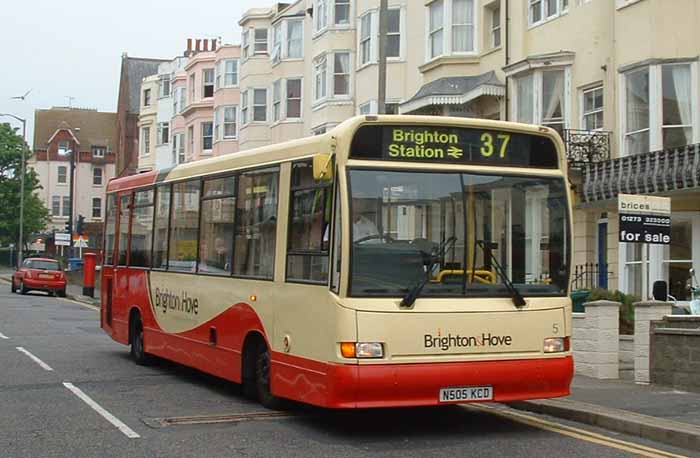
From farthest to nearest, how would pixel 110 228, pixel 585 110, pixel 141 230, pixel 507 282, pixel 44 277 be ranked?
pixel 44 277 → pixel 585 110 → pixel 110 228 → pixel 141 230 → pixel 507 282

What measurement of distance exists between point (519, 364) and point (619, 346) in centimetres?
585

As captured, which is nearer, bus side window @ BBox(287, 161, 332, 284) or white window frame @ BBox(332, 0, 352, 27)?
bus side window @ BBox(287, 161, 332, 284)

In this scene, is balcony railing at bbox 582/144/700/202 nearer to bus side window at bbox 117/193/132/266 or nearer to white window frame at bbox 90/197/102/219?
bus side window at bbox 117/193/132/266

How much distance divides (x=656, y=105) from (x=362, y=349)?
14738 mm

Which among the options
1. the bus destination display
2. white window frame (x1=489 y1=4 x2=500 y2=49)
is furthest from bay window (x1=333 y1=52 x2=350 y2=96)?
the bus destination display

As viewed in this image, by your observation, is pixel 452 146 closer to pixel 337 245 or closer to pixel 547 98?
pixel 337 245

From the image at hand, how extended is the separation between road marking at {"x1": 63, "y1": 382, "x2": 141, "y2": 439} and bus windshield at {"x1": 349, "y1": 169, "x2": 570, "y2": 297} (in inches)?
102

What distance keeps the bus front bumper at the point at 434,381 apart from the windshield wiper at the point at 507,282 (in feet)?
1.80

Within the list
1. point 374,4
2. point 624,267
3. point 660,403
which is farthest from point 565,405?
point 374,4

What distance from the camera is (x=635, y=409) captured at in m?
10.9

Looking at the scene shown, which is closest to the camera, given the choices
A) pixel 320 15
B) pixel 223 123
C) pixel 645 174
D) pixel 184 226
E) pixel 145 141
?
pixel 184 226

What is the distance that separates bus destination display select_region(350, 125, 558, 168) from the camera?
9477mm

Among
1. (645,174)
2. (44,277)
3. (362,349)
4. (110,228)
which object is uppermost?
(645,174)

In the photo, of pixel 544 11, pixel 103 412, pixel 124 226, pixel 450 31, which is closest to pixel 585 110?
pixel 544 11
